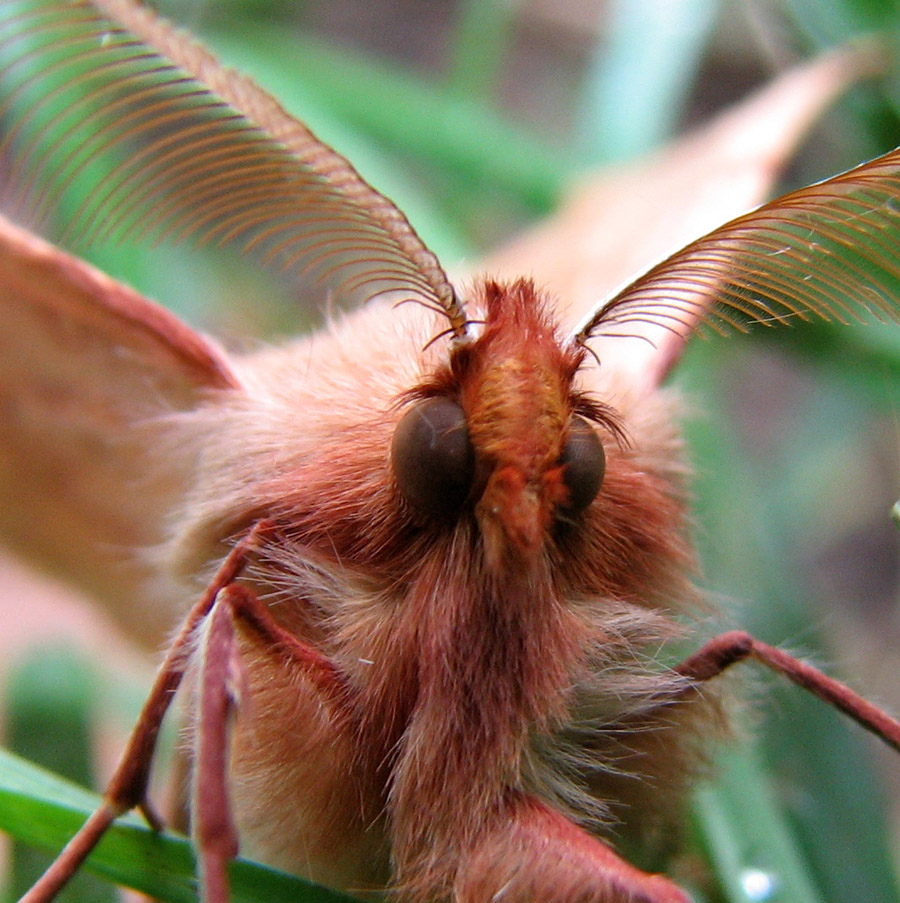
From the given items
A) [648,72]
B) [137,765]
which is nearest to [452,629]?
[137,765]

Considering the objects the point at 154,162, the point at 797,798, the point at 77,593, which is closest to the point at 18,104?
the point at 77,593

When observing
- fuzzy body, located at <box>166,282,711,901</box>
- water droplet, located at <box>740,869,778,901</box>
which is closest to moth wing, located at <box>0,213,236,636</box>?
fuzzy body, located at <box>166,282,711,901</box>

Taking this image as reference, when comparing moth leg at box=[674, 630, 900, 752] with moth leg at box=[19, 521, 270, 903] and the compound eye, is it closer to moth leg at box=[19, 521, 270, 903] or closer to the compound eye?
the compound eye

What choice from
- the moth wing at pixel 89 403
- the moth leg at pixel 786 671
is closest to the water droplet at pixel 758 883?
the moth leg at pixel 786 671

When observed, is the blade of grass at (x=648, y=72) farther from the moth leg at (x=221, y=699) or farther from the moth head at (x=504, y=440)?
the moth leg at (x=221, y=699)

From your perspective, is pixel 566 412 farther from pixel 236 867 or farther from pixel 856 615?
pixel 856 615

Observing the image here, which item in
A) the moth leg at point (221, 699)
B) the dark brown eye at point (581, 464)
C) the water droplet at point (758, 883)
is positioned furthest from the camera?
the water droplet at point (758, 883)
